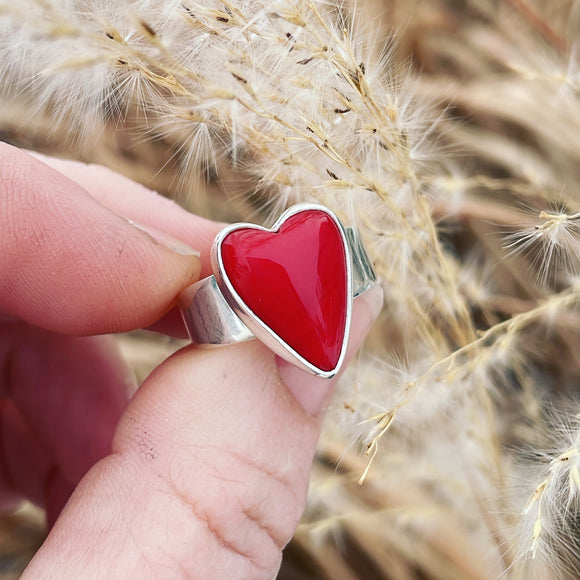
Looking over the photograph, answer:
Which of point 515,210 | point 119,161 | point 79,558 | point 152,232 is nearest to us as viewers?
point 79,558

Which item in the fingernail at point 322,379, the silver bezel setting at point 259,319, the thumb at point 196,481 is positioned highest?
the silver bezel setting at point 259,319

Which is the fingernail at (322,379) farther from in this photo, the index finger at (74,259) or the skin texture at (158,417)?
the index finger at (74,259)

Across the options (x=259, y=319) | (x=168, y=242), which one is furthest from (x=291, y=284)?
(x=168, y=242)

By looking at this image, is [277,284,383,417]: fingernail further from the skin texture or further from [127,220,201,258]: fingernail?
[127,220,201,258]: fingernail

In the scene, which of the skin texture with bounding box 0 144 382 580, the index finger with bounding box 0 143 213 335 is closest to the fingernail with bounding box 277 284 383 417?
the skin texture with bounding box 0 144 382 580

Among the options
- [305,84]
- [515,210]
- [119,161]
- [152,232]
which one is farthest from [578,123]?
[119,161]

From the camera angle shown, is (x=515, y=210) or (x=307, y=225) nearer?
(x=307, y=225)

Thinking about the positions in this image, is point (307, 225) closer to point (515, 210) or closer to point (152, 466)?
point (152, 466)

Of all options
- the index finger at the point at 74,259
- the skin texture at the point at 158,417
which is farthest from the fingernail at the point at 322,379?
the index finger at the point at 74,259
